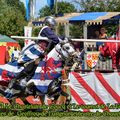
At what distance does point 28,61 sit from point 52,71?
0.49 meters

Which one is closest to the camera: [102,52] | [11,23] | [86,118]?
[86,118]

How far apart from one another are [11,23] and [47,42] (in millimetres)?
39760

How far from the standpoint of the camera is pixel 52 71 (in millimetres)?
8797

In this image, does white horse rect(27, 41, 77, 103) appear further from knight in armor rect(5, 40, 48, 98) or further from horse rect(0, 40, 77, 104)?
knight in armor rect(5, 40, 48, 98)

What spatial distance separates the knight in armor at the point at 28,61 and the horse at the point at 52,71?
0.37 ft

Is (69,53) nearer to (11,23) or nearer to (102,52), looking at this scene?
(102,52)

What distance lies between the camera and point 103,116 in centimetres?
846

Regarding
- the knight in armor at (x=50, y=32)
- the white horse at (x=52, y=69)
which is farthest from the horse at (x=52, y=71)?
the knight in armor at (x=50, y=32)

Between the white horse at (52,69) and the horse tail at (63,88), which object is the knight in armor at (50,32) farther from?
the horse tail at (63,88)

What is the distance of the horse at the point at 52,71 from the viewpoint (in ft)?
28.6

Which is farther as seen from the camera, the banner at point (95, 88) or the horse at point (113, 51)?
the horse at point (113, 51)

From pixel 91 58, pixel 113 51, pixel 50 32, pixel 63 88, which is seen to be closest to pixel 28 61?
pixel 50 32

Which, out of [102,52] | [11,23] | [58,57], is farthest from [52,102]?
[11,23]

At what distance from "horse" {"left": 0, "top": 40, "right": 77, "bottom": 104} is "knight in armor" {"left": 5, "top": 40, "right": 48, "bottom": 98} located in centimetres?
11
